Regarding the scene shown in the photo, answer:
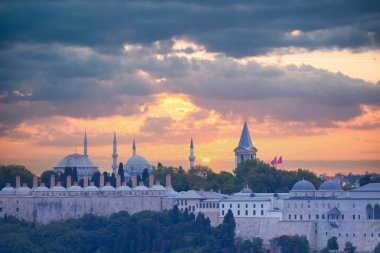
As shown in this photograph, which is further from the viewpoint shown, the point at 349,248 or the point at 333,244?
the point at 333,244

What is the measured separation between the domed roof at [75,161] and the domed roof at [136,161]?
420 centimetres

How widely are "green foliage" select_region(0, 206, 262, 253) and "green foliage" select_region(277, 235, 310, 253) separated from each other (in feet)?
5.74

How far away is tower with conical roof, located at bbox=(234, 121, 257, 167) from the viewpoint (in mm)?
110062

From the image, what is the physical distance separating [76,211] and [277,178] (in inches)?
545

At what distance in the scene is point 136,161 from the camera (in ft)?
397

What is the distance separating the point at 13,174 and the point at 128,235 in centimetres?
2262

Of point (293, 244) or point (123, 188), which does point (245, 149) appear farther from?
point (293, 244)

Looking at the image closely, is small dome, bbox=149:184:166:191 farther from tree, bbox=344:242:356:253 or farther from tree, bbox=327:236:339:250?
tree, bbox=344:242:356:253

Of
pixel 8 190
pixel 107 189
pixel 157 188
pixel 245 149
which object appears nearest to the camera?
pixel 157 188

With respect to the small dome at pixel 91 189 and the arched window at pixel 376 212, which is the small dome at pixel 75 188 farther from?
the arched window at pixel 376 212

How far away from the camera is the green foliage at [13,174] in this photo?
106m

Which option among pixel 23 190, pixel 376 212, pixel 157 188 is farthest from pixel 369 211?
pixel 23 190

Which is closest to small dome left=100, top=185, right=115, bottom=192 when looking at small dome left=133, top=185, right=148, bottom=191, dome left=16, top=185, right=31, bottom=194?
small dome left=133, top=185, right=148, bottom=191

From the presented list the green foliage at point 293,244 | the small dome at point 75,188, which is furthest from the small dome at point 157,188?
the green foliage at point 293,244
